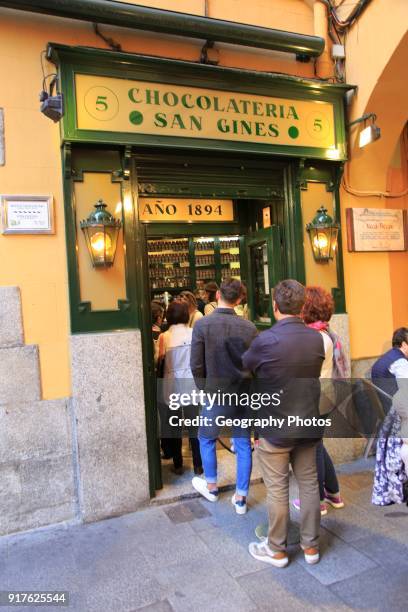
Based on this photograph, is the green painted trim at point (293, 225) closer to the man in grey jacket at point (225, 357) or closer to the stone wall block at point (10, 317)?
the man in grey jacket at point (225, 357)

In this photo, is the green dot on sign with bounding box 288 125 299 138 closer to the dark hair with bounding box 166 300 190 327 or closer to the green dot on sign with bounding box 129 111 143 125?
the green dot on sign with bounding box 129 111 143 125

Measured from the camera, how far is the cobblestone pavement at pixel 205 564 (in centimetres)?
249

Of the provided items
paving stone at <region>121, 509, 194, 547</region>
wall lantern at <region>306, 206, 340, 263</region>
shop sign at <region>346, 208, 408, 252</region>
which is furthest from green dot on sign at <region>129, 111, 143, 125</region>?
paving stone at <region>121, 509, 194, 547</region>

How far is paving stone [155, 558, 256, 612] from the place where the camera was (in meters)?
2.45

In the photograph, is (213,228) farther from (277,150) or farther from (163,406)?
(163,406)

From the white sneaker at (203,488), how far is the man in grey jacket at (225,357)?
0.82 ft

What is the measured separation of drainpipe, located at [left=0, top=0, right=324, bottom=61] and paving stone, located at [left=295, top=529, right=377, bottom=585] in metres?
4.09

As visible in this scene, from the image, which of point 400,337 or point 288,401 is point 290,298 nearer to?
point 288,401

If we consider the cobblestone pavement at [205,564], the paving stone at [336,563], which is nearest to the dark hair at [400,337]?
the cobblestone pavement at [205,564]

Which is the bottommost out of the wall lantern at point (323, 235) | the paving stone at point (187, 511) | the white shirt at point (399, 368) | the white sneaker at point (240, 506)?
the paving stone at point (187, 511)

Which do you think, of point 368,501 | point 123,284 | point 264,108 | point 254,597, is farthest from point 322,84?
point 254,597

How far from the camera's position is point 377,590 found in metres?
2.50

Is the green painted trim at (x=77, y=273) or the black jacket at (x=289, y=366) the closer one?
the black jacket at (x=289, y=366)

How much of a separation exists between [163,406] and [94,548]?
50.2 inches
